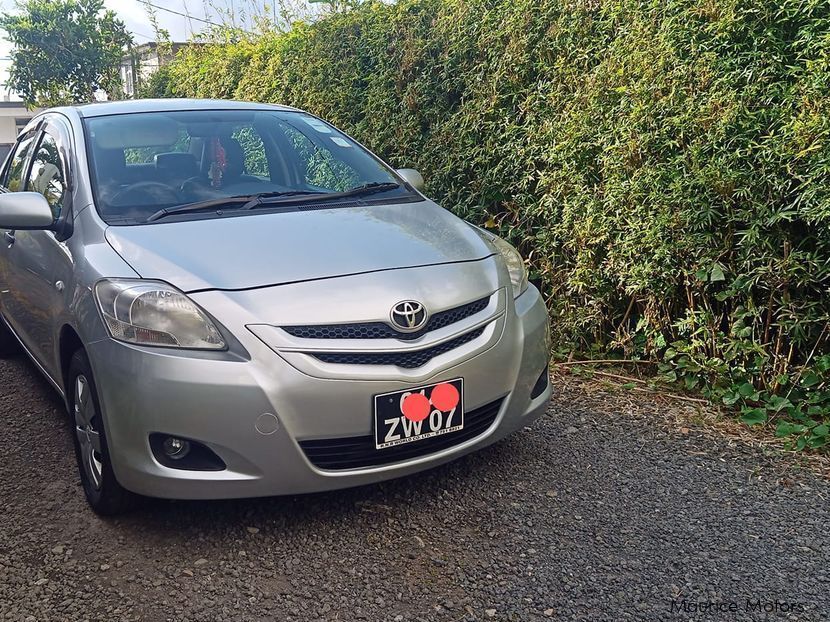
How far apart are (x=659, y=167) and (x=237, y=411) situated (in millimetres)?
2550

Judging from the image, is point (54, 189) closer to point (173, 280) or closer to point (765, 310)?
point (173, 280)

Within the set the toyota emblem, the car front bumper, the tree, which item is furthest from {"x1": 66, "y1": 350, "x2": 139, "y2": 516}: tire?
the tree

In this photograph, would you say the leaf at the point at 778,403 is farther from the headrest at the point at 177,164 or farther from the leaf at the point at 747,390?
the headrest at the point at 177,164

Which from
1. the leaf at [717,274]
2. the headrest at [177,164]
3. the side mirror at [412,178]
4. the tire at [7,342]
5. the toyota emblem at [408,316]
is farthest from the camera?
the tire at [7,342]

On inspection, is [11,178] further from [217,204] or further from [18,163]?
[217,204]

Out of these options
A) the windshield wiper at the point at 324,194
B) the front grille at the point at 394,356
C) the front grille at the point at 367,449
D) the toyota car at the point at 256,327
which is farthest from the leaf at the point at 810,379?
the windshield wiper at the point at 324,194

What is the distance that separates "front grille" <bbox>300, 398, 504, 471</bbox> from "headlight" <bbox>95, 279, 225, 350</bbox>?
47 centimetres

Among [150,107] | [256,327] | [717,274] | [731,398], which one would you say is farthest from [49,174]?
[731,398]

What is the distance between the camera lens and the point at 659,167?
13.3ft

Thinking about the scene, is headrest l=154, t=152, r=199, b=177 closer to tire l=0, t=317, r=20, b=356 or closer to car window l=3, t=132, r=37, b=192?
car window l=3, t=132, r=37, b=192

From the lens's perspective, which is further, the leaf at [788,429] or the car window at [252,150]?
the car window at [252,150]

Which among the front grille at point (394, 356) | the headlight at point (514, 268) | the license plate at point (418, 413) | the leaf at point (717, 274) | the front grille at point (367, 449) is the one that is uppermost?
the headlight at point (514, 268)

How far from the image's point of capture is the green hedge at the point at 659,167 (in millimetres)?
3604

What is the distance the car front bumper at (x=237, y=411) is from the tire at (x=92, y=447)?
4.6 inches
